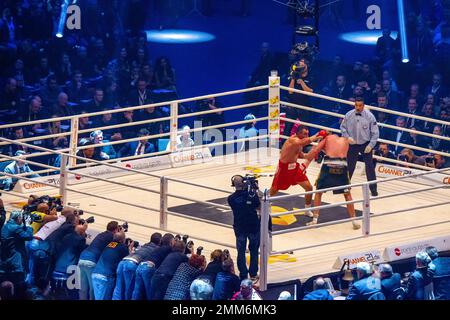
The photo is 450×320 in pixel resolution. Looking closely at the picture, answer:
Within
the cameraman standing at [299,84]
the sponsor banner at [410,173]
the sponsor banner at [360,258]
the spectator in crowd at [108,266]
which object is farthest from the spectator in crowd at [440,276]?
the cameraman standing at [299,84]

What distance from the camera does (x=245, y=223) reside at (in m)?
14.0

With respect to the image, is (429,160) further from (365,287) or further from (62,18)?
(62,18)

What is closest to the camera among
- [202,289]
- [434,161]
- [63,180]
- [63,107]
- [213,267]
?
[202,289]

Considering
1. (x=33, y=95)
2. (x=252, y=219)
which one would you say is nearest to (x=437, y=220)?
(x=252, y=219)

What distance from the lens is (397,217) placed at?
16.3 m

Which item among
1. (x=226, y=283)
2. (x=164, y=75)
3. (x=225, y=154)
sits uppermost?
(x=164, y=75)

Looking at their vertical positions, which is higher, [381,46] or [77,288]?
[381,46]

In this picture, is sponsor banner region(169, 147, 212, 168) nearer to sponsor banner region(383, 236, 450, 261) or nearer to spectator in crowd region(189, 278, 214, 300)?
sponsor banner region(383, 236, 450, 261)

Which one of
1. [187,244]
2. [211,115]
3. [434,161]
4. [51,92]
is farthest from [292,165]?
[51,92]

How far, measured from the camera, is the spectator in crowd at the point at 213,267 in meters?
13.7

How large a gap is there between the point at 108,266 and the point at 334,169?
10.3 ft
